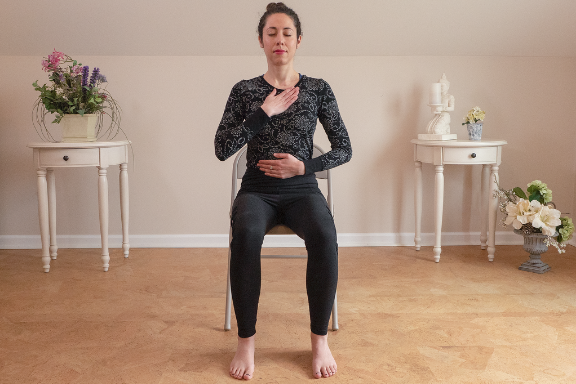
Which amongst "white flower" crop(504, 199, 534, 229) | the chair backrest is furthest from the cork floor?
the chair backrest

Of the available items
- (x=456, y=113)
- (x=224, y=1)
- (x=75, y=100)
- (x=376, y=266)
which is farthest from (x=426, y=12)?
(x=75, y=100)

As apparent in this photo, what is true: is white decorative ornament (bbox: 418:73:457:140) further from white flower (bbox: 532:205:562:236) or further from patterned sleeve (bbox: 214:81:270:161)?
patterned sleeve (bbox: 214:81:270:161)

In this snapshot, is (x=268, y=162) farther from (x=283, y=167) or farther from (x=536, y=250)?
(x=536, y=250)

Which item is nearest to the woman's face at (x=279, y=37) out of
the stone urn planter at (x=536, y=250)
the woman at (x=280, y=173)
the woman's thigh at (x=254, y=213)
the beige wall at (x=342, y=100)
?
the woman at (x=280, y=173)

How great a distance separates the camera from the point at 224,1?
2.83 m

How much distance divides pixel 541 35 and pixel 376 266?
5.32ft

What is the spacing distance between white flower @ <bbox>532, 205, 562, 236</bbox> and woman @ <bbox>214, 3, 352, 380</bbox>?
128 centimetres

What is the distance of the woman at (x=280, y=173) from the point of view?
5.34 ft

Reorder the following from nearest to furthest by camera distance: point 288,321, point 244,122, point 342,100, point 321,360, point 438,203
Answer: point 321,360
point 244,122
point 288,321
point 438,203
point 342,100

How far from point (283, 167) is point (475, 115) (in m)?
1.59

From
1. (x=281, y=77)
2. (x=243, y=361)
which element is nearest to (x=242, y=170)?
(x=281, y=77)

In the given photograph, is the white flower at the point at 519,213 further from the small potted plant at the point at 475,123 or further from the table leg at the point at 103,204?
the table leg at the point at 103,204

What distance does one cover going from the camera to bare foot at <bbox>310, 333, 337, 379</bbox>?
62.8 inches

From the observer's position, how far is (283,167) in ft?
5.82
